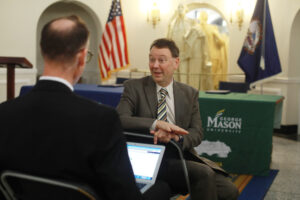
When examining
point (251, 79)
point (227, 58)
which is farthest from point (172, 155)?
point (227, 58)

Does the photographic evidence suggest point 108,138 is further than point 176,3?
No

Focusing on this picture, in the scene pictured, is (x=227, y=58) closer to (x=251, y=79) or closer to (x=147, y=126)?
(x=251, y=79)

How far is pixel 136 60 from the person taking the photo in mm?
9164

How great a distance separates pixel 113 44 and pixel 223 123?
13.5 feet

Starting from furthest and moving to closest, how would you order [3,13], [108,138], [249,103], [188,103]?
[3,13] < [249,103] < [188,103] < [108,138]

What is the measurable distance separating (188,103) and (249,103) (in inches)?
72.5

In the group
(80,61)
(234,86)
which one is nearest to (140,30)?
(234,86)

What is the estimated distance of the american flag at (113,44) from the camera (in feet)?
25.9

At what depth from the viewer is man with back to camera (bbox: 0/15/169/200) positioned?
123 cm

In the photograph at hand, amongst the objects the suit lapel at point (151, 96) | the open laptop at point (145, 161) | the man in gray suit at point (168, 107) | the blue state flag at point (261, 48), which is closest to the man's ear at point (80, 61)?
the open laptop at point (145, 161)

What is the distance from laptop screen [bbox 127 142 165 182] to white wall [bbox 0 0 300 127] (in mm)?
5098

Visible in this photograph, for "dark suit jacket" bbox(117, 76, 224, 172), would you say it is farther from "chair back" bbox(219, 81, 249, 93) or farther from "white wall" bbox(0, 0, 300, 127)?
"white wall" bbox(0, 0, 300, 127)

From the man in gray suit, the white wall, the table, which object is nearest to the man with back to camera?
the man in gray suit

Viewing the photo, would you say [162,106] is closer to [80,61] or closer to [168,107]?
[168,107]
